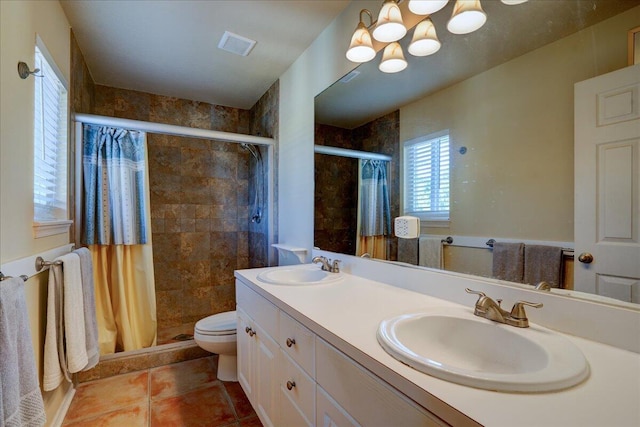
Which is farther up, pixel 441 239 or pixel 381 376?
pixel 441 239

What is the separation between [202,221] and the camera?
3090 mm

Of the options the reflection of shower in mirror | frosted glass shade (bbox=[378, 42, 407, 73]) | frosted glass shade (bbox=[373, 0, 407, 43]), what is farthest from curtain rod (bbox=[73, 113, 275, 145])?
frosted glass shade (bbox=[373, 0, 407, 43])

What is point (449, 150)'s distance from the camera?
47.8 inches

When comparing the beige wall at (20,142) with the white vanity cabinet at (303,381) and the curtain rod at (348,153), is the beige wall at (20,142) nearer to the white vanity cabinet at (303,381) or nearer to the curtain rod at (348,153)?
the white vanity cabinet at (303,381)

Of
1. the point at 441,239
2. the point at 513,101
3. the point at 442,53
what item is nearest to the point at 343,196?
the point at 441,239

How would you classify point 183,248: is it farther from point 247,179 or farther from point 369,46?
point 369,46

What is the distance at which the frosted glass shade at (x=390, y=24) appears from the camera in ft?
4.18

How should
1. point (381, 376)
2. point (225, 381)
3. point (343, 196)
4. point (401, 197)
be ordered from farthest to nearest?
point (225, 381)
point (343, 196)
point (401, 197)
point (381, 376)

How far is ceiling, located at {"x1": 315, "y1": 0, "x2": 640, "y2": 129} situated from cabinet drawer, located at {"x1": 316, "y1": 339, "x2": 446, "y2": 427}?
109 centimetres

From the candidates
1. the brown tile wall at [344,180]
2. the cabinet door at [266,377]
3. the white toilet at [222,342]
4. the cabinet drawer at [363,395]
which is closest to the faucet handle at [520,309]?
the cabinet drawer at [363,395]

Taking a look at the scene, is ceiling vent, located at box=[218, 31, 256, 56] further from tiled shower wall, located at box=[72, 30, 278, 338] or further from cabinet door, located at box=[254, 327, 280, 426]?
cabinet door, located at box=[254, 327, 280, 426]

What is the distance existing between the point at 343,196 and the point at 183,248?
1963mm

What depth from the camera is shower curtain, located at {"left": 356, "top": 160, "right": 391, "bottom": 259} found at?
59.7 inches

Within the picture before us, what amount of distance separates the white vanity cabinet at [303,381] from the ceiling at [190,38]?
1614 millimetres
